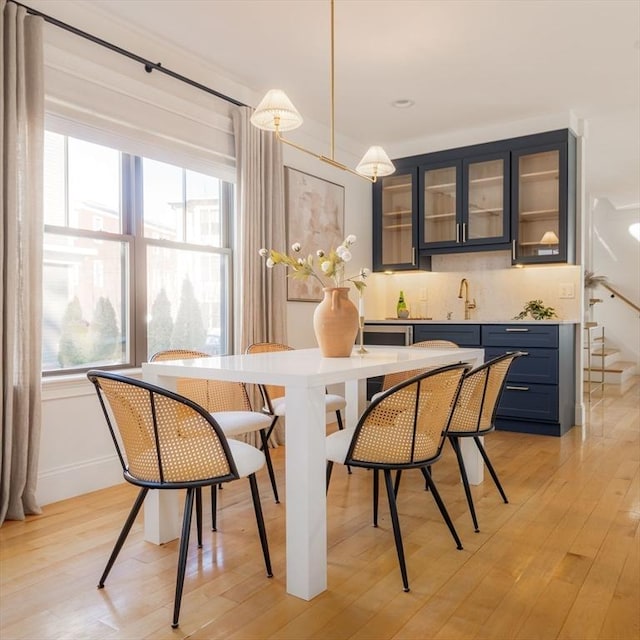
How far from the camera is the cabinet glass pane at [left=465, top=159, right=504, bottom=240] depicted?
4777 millimetres

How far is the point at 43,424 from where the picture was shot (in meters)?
2.83

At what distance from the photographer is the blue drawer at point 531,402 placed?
14.1 ft

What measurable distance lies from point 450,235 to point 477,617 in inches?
150

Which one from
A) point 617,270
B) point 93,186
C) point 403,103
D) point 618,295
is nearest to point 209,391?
point 93,186

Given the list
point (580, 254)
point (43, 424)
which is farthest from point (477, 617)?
point (580, 254)

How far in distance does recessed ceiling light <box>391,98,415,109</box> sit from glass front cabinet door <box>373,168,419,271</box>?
966 millimetres

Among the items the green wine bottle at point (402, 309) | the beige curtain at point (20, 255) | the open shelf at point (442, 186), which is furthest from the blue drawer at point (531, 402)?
the beige curtain at point (20, 255)

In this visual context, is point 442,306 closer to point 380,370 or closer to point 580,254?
point 580,254

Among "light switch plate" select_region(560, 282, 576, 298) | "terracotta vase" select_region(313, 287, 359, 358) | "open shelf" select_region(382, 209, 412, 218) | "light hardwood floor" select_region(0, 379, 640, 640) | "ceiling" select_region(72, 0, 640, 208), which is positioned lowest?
"light hardwood floor" select_region(0, 379, 640, 640)

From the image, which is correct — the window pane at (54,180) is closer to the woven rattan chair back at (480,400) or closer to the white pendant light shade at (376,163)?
the white pendant light shade at (376,163)

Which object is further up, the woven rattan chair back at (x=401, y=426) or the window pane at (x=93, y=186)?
the window pane at (x=93, y=186)

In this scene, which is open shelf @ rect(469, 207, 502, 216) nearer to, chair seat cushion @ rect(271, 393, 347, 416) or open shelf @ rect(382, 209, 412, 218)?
open shelf @ rect(382, 209, 412, 218)

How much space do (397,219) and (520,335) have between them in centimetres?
174

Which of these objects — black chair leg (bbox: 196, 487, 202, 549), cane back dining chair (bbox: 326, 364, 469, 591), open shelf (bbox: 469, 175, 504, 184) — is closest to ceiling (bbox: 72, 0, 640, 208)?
open shelf (bbox: 469, 175, 504, 184)
